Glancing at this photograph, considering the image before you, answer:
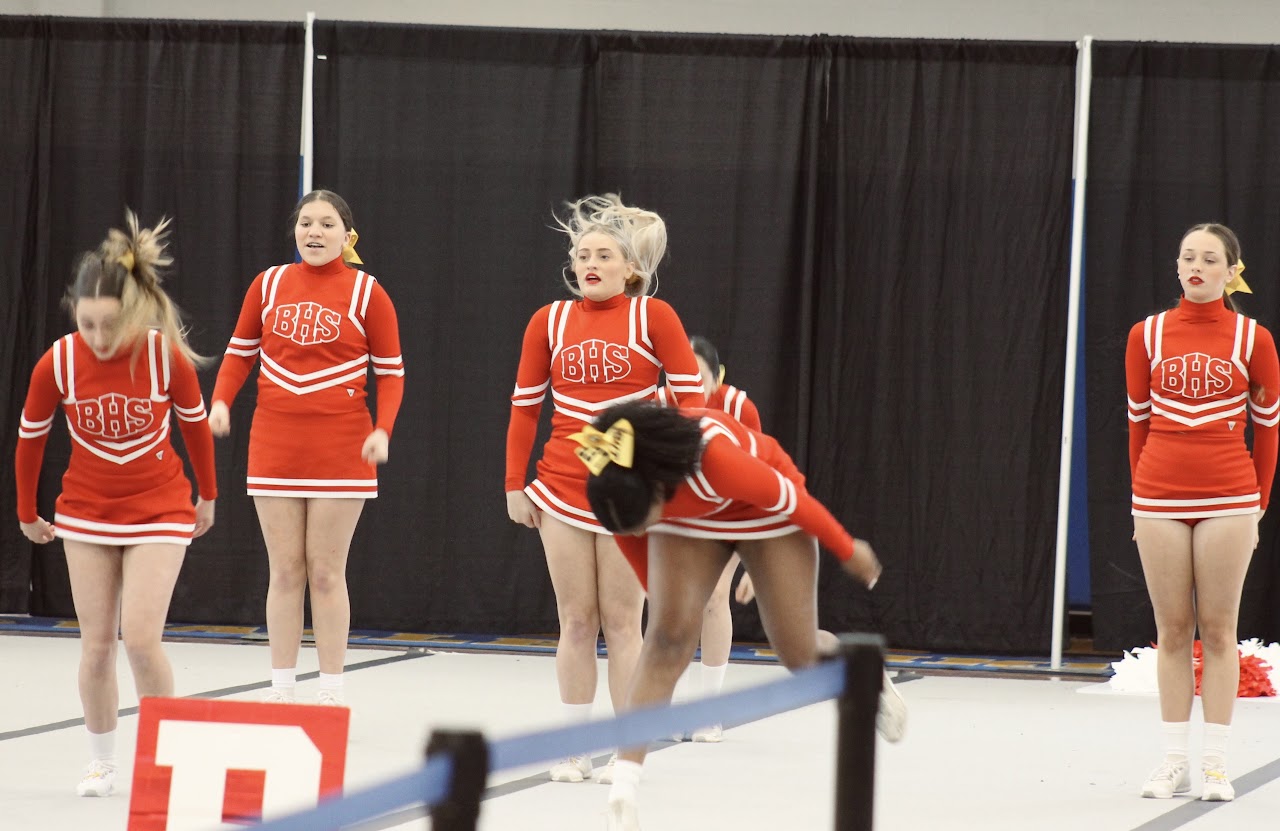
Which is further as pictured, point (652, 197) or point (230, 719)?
point (652, 197)

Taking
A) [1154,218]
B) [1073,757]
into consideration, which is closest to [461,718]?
[1073,757]

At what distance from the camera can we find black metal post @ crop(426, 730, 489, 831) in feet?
5.06

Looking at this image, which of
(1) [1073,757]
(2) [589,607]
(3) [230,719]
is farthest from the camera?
(1) [1073,757]

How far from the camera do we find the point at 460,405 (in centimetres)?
657

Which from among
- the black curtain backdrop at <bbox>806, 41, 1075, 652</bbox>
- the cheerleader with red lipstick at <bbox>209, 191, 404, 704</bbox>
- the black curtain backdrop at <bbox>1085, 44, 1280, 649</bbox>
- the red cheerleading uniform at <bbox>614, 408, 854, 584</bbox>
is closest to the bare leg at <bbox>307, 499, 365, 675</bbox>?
the cheerleader with red lipstick at <bbox>209, 191, 404, 704</bbox>

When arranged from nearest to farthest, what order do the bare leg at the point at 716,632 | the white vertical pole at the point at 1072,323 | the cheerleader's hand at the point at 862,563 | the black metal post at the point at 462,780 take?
the black metal post at the point at 462,780 → the cheerleader's hand at the point at 862,563 → the bare leg at the point at 716,632 → the white vertical pole at the point at 1072,323

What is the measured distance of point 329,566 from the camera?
437cm

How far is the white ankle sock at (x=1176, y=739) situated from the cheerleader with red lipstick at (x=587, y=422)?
135cm

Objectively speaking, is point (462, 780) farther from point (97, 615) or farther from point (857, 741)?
point (97, 615)

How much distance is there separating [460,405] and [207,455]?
2827 millimetres

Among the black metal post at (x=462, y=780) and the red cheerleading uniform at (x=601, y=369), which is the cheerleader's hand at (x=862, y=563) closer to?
the red cheerleading uniform at (x=601, y=369)

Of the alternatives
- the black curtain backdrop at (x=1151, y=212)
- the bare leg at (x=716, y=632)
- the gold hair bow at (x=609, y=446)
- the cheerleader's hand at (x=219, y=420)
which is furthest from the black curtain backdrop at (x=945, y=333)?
the gold hair bow at (x=609, y=446)

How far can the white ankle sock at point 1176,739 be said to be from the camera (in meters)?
3.97

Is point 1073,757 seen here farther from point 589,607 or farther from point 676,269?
point 676,269
